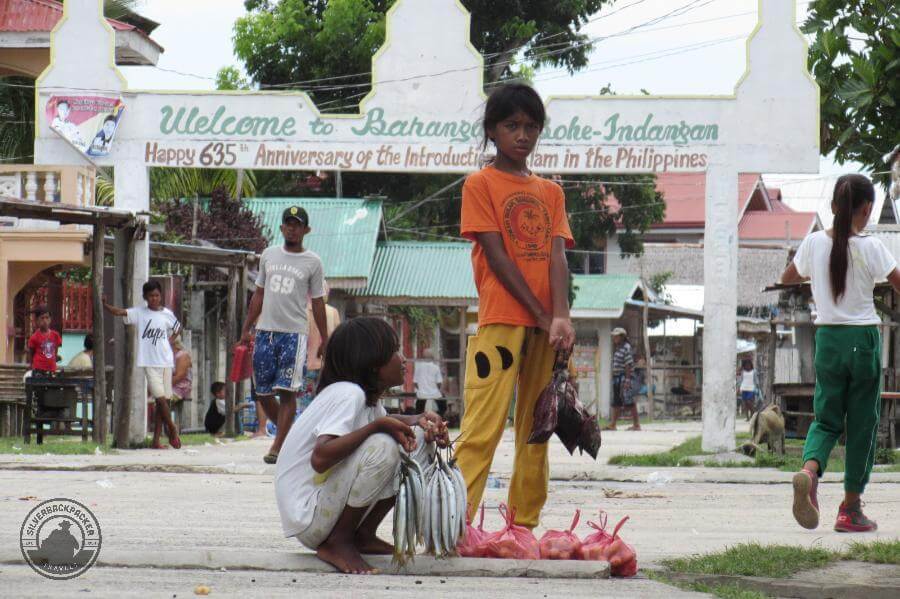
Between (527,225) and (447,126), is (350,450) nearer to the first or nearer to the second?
(527,225)

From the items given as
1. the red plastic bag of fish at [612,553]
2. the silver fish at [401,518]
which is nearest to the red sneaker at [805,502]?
the red plastic bag of fish at [612,553]

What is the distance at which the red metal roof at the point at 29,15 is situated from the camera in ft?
80.1

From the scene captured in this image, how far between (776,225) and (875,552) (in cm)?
4549

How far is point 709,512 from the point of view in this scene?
8453 millimetres

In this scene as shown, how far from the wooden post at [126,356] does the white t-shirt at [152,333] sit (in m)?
0.11

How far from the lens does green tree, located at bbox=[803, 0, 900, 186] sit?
608 cm

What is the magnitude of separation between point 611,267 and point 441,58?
32412mm

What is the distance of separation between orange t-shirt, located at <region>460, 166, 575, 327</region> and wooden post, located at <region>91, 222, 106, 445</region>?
8821 mm

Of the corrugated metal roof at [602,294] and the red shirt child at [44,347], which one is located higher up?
the corrugated metal roof at [602,294]

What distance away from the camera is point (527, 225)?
6152 mm

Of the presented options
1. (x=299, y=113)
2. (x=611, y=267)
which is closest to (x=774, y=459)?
(x=299, y=113)

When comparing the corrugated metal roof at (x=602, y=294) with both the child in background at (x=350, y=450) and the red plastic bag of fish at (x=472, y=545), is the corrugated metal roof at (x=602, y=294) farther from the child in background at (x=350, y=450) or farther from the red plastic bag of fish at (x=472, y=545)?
the child in background at (x=350, y=450)

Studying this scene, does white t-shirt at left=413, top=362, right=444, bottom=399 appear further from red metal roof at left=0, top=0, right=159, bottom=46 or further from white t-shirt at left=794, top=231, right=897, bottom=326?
white t-shirt at left=794, top=231, right=897, bottom=326
